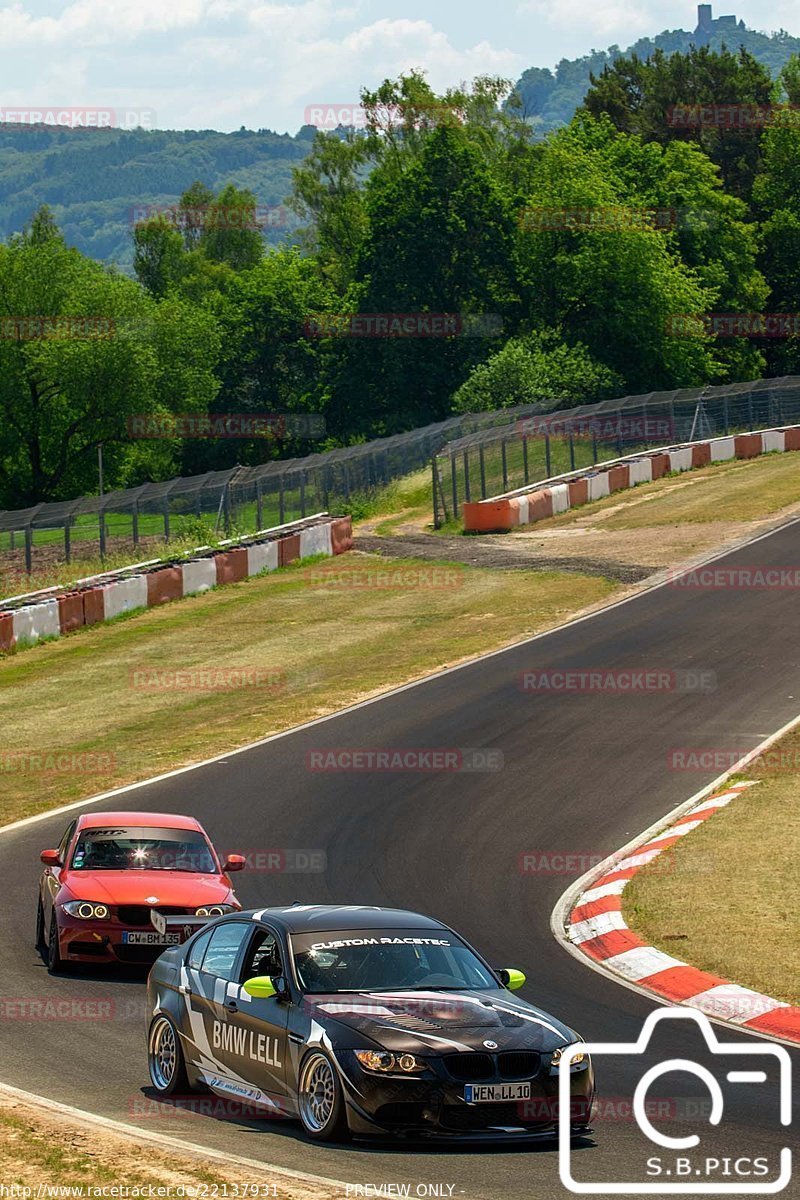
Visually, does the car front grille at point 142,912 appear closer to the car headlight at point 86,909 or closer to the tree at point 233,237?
the car headlight at point 86,909

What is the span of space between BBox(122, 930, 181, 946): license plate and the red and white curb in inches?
150

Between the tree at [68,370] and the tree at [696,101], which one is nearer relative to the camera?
the tree at [68,370]

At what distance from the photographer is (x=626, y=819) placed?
→ 67.6ft

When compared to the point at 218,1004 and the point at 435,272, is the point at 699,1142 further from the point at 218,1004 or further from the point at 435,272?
the point at 435,272

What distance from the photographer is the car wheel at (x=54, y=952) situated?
1481 centimetres

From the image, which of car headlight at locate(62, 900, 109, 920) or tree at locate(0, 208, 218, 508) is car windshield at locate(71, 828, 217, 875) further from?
tree at locate(0, 208, 218, 508)

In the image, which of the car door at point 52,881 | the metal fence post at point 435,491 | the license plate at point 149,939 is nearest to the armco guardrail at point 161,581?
the metal fence post at point 435,491

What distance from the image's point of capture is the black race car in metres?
9.17

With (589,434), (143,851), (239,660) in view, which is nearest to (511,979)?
(143,851)

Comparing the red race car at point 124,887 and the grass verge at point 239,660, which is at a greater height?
the red race car at point 124,887

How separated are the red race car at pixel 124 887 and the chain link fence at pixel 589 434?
35653 millimetres

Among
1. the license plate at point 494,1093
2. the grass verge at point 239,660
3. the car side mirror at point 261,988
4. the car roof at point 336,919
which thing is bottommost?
the grass verge at point 239,660

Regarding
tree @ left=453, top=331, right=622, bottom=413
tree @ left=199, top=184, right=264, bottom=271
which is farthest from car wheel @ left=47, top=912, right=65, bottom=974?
tree @ left=199, top=184, right=264, bottom=271

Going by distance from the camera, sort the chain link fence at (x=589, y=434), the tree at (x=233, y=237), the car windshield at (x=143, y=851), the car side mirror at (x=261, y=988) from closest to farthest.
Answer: the car side mirror at (x=261, y=988) → the car windshield at (x=143, y=851) → the chain link fence at (x=589, y=434) → the tree at (x=233, y=237)
